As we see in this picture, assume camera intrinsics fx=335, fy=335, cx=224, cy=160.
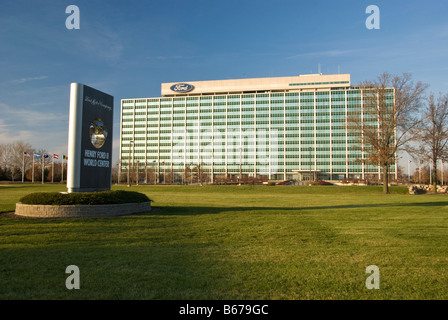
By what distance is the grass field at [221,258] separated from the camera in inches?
207

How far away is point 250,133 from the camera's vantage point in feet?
375

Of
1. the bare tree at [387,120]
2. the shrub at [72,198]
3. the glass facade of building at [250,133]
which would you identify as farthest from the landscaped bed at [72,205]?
the glass facade of building at [250,133]

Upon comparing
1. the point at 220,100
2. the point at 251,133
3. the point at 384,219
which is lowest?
the point at 384,219

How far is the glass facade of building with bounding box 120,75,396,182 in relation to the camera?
10850cm

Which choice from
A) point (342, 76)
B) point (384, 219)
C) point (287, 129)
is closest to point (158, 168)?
point (287, 129)

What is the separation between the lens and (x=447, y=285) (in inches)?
219

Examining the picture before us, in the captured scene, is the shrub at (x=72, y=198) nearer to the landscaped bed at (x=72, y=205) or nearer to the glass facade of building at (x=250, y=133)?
the landscaped bed at (x=72, y=205)

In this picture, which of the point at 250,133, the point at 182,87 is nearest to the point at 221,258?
the point at 250,133

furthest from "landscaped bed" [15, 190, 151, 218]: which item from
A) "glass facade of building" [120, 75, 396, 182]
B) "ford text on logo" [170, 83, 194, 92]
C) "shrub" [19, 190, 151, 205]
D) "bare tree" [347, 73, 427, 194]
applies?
"ford text on logo" [170, 83, 194, 92]

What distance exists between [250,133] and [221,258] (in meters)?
108

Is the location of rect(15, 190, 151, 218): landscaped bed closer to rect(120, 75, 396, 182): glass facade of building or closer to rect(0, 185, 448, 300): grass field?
rect(0, 185, 448, 300): grass field

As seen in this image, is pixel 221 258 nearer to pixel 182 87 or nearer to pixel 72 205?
pixel 72 205

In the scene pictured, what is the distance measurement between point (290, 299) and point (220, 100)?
378ft
